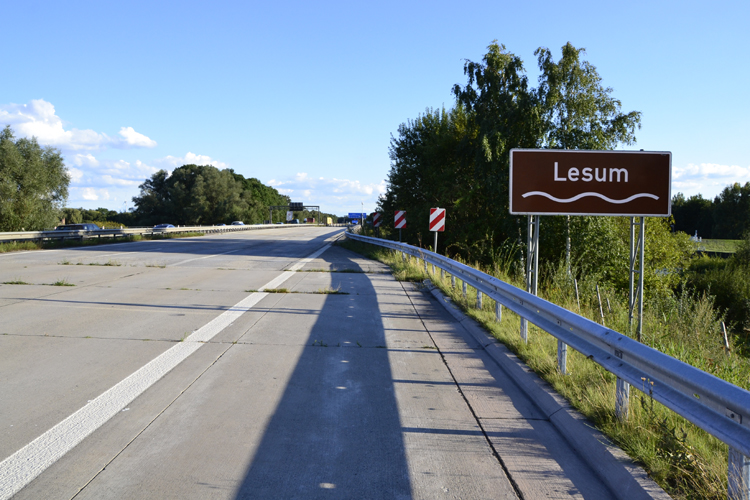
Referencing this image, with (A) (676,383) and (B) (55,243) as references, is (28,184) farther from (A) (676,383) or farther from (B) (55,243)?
(A) (676,383)

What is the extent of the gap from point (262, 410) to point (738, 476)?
357cm

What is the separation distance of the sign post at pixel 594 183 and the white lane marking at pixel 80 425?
203 inches

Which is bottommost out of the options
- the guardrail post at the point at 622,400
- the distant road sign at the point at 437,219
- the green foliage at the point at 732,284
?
the green foliage at the point at 732,284

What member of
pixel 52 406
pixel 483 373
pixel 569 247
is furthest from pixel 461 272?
pixel 569 247

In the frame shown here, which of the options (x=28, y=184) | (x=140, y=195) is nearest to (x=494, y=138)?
(x=28, y=184)

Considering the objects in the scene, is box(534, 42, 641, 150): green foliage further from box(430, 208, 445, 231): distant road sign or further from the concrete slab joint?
the concrete slab joint

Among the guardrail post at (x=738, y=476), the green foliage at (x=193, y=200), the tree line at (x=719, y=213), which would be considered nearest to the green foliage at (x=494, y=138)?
the guardrail post at (x=738, y=476)

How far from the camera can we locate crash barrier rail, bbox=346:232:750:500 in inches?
113

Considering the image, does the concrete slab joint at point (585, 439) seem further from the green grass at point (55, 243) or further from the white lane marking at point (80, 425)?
the green grass at point (55, 243)

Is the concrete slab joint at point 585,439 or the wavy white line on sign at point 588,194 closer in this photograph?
the concrete slab joint at point 585,439

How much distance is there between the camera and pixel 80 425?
441 centimetres

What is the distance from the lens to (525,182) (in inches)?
324

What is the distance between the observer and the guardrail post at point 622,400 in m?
4.25

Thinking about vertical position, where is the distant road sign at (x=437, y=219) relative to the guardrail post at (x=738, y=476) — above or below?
above
